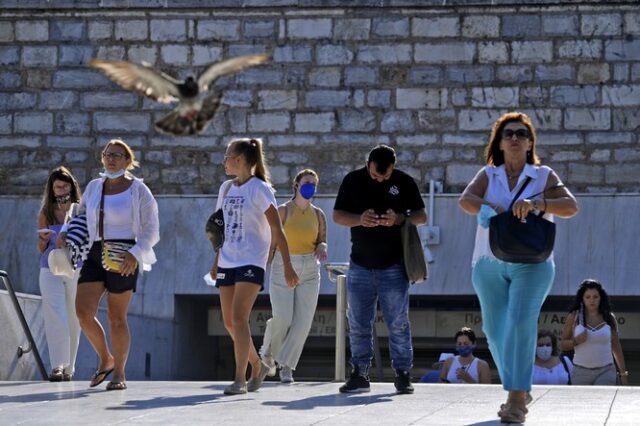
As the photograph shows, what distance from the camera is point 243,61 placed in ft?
23.7

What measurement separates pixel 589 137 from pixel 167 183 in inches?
178

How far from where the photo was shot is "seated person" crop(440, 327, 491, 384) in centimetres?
1323

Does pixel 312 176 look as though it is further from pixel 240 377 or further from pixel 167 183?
pixel 167 183

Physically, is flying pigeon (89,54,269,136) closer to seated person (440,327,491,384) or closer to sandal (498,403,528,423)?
sandal (498,403,528,423)

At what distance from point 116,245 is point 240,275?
102 cm

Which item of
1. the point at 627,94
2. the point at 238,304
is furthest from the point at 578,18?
the point at 238,304

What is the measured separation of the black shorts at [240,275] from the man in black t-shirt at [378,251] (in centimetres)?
59

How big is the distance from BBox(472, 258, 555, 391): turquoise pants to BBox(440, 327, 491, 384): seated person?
4809mm

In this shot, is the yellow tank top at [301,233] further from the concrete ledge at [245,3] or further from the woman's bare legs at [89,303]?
the concrete ledge at [245,3]

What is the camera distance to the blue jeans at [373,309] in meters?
10.1

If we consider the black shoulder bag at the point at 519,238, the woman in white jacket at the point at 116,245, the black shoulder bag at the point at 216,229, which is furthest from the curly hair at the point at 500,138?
the woman in white jacket at the point at 116,245

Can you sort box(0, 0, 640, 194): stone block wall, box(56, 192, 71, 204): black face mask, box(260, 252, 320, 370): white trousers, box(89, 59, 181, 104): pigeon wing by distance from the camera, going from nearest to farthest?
1. box(89, 59, 181, 104): pigeon wing
2. box(260, 252, 320, 370): white trousers
3. box(56, 192, 71, 204): black face mask
4. box(0, 0, 640, 194): stone block wall

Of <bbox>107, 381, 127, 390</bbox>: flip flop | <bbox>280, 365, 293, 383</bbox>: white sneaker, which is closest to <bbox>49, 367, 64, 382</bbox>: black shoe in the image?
<bbox>107, 381, 127, 390</bbox>: flip flop

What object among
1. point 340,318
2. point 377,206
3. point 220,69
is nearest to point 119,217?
point 377,206
